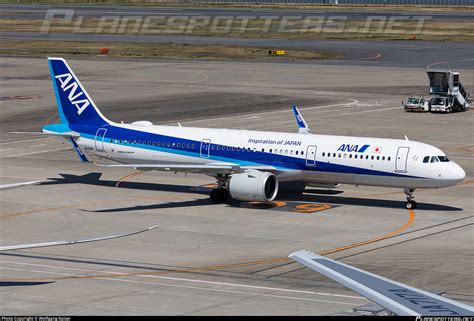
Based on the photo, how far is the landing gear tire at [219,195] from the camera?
59.3 meters

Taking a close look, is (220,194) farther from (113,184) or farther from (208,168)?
(113,184)

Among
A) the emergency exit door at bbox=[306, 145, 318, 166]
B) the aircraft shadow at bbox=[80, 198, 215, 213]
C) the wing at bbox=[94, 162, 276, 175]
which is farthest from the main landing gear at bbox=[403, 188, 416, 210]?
the aircraft shadow at bbox=[80, 198, 215, 213]

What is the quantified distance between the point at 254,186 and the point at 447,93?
181ft

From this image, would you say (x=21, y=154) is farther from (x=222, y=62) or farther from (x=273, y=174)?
(x=222, y=62)

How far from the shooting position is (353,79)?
433ft

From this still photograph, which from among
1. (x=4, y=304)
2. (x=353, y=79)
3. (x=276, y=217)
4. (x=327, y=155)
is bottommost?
(x=4, y=304)

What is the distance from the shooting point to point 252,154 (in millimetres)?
59781

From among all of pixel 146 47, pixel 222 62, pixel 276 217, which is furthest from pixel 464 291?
pixel 146 47

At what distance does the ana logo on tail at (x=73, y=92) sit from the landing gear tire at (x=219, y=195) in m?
11.6

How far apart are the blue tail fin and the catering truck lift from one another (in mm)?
50045

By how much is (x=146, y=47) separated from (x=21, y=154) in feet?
321

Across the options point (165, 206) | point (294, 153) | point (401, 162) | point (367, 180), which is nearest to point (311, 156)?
point (294, 153)

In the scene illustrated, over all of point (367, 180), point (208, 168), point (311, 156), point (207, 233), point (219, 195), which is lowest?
point (207, 233)

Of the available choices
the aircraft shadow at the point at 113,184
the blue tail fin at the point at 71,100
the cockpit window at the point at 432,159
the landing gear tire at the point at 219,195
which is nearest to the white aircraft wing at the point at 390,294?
the cockpit window at the point at 432,159
